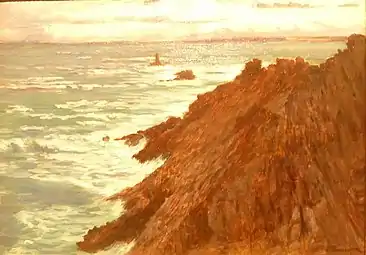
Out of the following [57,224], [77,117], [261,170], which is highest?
[77,117]

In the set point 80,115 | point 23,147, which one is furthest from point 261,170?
point 23,147

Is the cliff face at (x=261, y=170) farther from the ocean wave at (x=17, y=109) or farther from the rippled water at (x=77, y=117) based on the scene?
the ocean wave at (x=17, y=109)

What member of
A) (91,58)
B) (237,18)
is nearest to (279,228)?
(237,18)

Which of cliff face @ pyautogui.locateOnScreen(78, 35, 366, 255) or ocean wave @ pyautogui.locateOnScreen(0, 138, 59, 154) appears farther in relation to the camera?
ocean wave @ pyautogui.locateOnScreen(0, 138, 59, 154)

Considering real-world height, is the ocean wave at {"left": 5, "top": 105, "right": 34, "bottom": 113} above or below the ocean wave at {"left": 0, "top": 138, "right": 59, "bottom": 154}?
above

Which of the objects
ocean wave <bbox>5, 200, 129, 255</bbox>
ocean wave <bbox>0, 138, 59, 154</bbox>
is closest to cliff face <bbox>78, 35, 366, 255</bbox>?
ocean wave <bbox>5, 200, 129, 255</bbox>

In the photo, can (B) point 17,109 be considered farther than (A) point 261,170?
Yes

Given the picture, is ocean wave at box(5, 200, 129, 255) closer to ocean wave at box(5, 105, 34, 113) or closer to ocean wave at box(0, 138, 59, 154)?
ocean wave at box(0, 138, 59, 154)

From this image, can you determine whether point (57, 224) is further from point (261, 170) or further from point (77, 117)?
point (261, 170)
